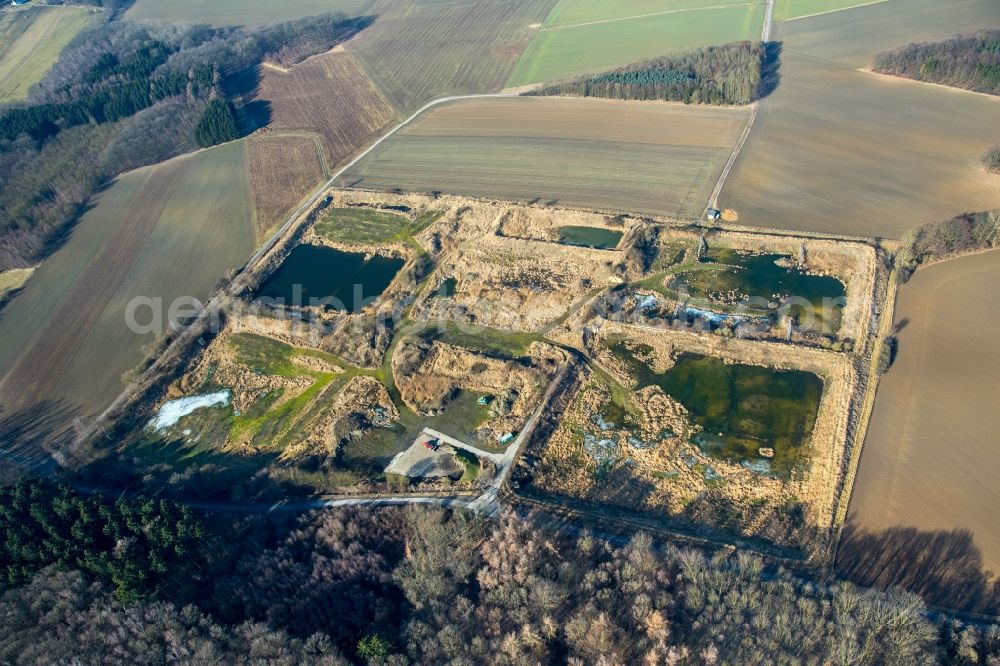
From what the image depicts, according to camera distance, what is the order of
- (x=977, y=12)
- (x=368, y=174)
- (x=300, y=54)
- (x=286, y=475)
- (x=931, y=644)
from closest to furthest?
(x=931, y=644), (x=286, y=475), (x=368, y=174), (x=977, y=12), (x=300, y=54)

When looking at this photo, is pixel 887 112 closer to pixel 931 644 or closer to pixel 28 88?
pixel 931 644

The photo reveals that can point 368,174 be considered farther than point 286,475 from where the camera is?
Yes

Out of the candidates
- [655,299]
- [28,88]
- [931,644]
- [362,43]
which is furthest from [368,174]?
[28,88]

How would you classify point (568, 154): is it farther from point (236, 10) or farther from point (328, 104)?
point (236, 10)

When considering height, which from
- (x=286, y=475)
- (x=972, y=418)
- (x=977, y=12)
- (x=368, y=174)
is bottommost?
(x=286, y=475)

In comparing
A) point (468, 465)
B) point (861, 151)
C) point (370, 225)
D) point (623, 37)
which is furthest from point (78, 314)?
point (623, 37)

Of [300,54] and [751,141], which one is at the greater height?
[300,54]
